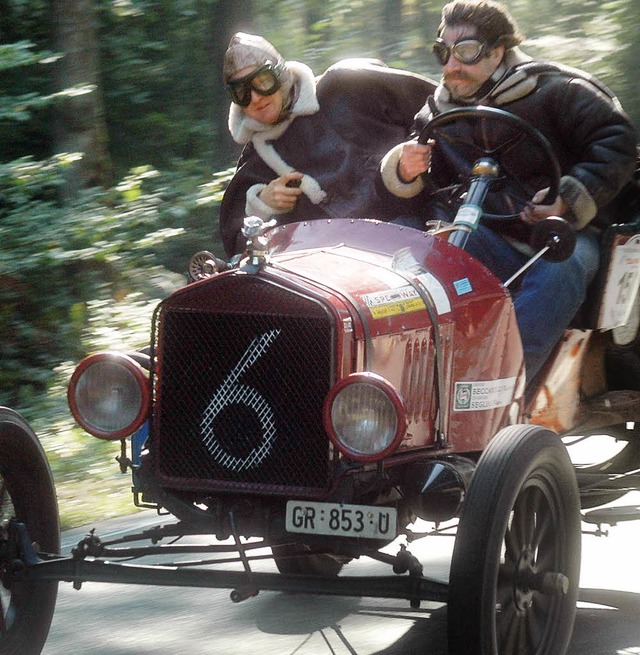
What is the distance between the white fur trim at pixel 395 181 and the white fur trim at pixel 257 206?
48cm

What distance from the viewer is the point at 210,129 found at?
13375 mm

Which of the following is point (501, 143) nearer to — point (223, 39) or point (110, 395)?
point (110, 395)

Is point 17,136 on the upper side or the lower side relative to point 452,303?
lower

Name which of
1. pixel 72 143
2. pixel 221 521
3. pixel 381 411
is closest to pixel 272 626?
pixel 221 521

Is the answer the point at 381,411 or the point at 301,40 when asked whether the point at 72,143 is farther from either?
the point at 381,411

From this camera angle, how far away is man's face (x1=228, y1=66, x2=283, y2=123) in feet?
17.4

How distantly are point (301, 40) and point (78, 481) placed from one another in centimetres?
1066

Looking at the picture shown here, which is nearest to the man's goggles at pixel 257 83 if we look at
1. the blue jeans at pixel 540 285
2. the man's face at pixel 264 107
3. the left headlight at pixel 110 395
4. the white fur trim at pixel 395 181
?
the man's face at pixel 264 107

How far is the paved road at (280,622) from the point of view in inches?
177

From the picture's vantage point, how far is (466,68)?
516cm

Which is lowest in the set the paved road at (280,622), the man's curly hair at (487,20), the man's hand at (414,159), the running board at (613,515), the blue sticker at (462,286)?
the paved road at (280,622)

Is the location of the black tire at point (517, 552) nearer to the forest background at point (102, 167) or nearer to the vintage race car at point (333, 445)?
the vintage race car at point (333, 445)

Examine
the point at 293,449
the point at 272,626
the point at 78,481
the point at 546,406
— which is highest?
the point at 293,449

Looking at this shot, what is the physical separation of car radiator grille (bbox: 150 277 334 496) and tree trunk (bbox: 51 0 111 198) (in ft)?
22.7
